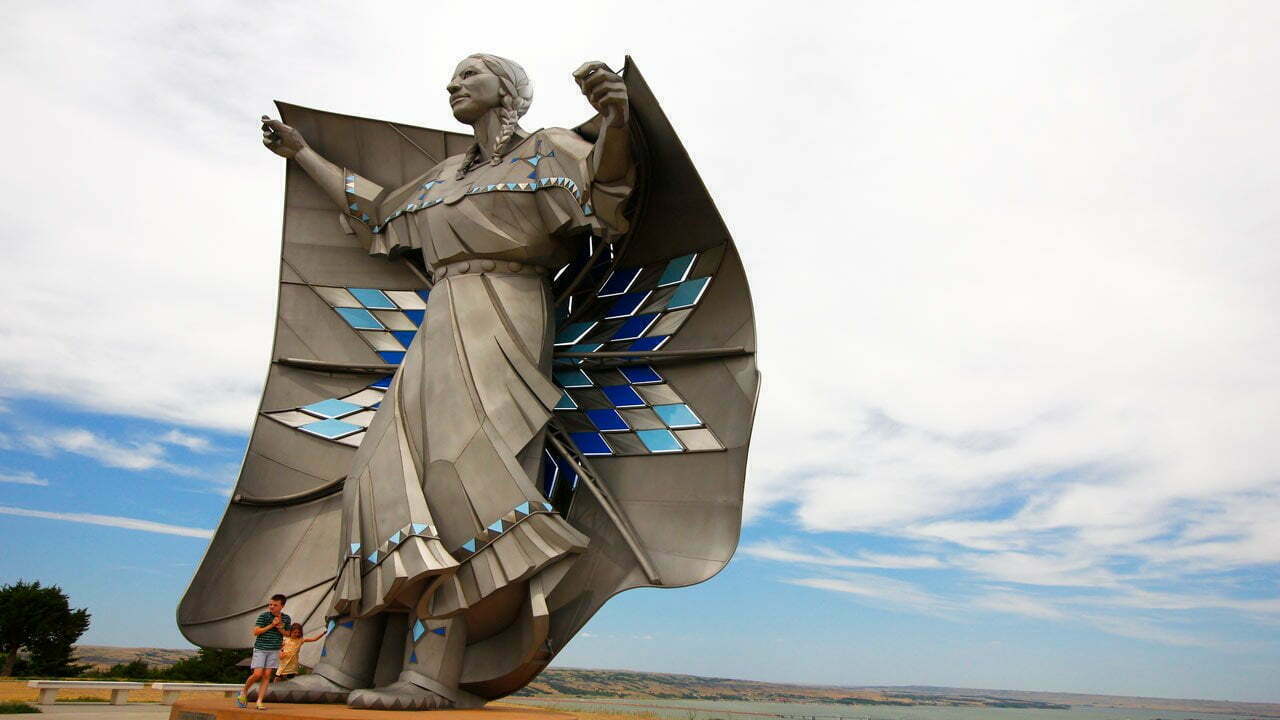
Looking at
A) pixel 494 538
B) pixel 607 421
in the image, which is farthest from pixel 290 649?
pixel 607 421

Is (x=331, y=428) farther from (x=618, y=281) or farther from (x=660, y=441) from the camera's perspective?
(x=660, y=441)

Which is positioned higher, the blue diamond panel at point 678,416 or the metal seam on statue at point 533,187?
the metal seam on statue at point 533,187

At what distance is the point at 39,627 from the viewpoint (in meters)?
21.1

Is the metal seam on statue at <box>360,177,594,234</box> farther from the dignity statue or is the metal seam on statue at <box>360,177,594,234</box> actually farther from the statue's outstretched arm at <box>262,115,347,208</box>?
the statue's outstretched arm at <box>262,115,347,208</box>

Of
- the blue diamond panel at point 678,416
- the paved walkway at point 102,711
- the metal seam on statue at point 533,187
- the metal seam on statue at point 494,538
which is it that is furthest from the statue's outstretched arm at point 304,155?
the paved walkway at point 102,711

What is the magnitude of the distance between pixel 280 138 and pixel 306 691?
6075mm

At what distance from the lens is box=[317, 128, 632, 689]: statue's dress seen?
25.3 feet

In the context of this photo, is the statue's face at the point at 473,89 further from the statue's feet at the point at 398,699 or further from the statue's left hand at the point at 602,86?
the statue's feet at the point at 398,699

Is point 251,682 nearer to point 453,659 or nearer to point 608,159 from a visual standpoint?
point 453,659

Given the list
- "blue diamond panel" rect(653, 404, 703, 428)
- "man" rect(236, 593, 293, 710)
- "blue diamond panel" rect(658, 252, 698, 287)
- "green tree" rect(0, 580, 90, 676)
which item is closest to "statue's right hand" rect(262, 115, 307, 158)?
"blue diamond panel" rect(658, 252, 698, 287)

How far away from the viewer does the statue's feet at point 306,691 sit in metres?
7.20

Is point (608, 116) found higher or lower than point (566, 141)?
lower

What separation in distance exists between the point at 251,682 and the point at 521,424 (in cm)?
303

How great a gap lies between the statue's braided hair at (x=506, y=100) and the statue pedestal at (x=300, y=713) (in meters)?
5.30
